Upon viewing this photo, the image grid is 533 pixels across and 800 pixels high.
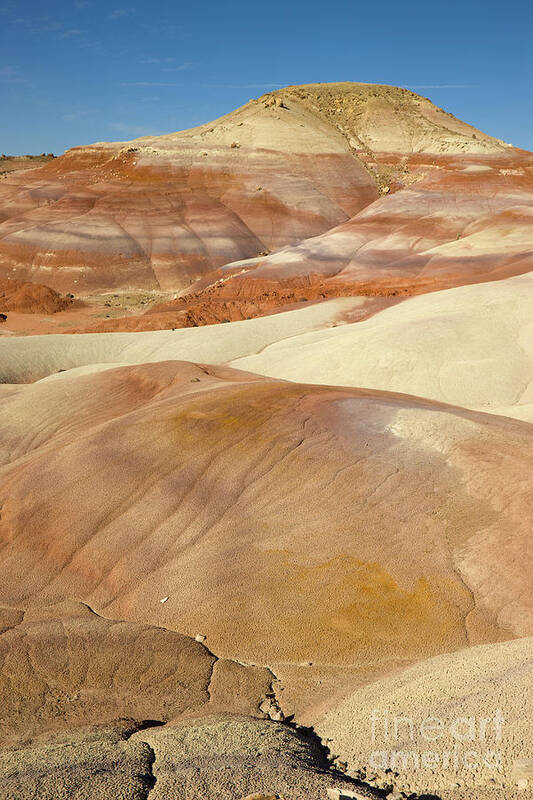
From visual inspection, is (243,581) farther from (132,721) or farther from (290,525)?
(132,721)

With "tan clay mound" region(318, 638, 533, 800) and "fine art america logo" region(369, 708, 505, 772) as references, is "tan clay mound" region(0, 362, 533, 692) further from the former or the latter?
"fine art america logo" region(369, 708, 505, 772)

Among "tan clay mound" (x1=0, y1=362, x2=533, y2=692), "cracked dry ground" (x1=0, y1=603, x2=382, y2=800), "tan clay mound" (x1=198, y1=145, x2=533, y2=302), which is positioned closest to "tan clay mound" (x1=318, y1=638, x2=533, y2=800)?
"cracked dry ground" (x1=0, y1=603, x2=382, y2=800)

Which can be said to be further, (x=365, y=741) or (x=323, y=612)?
(x=323, y=612)

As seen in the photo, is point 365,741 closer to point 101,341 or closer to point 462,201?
point 101,341

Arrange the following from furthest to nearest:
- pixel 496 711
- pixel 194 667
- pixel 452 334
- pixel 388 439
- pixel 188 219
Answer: pixel 188 219 < pixel 452 334 < pixel 388 439 < pixel 194 667 < pixel 496 711

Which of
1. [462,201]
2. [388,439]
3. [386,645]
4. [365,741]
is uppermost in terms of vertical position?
[462,201]

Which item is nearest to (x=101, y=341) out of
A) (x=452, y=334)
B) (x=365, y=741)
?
(x=452, y=334)

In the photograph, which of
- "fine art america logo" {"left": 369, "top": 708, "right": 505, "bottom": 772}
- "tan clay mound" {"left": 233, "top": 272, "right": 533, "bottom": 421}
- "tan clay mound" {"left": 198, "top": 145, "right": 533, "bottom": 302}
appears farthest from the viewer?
"tan clay mound" {"left": 198, "top": 145, "right": 533, "bottom": 302}
